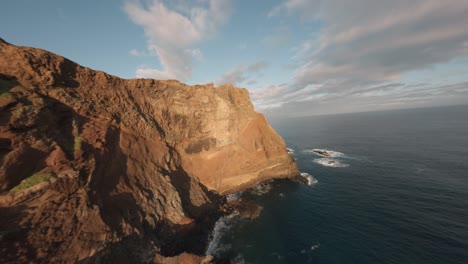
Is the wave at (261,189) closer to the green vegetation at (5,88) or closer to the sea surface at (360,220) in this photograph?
the sea surface at (360,220)

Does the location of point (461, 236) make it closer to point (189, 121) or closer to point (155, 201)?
point (155, 201)

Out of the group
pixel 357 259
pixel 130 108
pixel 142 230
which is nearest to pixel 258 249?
pixel 357 259

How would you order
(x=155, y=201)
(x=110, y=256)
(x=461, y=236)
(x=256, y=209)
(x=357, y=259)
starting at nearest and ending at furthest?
(x=110, y=256) < (x=357, y=259) < (x=461, y=236) < (x=155, y=201) < (x=256, y=209)

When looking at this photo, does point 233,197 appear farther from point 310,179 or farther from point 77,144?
point 77,144

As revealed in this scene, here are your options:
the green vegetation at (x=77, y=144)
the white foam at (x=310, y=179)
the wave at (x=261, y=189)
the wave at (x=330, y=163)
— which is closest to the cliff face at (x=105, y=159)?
the green vegetation at (x=77, y=144)

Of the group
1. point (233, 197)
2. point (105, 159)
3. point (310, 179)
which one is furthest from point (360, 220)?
point (105, 159)
